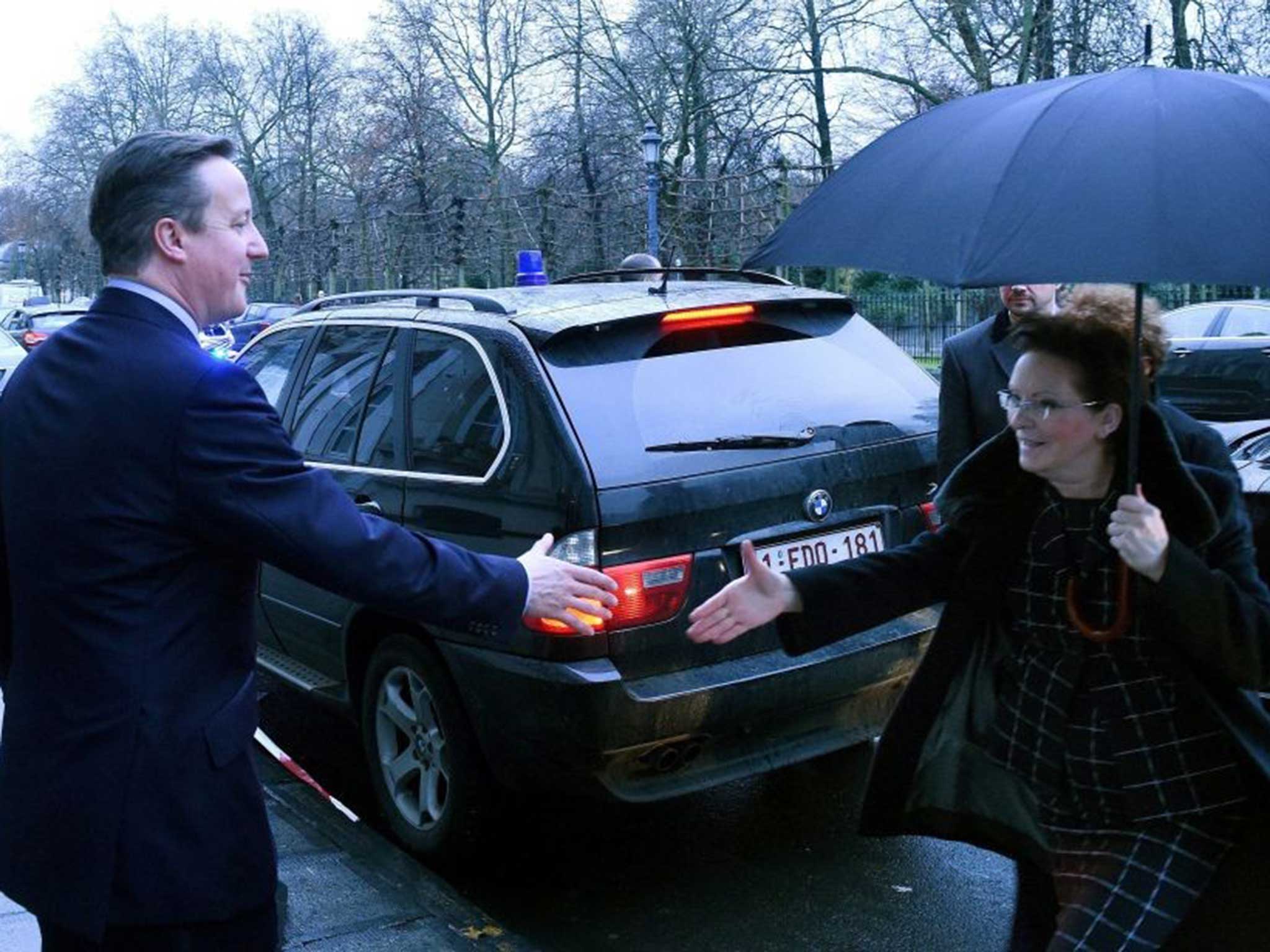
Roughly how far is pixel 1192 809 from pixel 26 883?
1911mm

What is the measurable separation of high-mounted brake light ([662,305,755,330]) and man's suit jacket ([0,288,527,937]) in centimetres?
236

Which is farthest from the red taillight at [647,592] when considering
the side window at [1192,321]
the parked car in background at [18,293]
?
the parked car in background at [18,293]

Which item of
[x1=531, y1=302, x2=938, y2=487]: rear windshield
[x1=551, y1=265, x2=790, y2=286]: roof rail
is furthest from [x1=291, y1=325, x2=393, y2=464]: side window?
[x1=531, y1=302, x2=938, y2=487]: rear windshield

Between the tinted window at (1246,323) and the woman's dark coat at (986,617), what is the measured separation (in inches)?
456

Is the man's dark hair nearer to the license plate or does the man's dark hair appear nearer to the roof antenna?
the license plate

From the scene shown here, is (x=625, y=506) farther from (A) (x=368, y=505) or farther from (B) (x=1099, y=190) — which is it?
(B) (x=1099, y=190)

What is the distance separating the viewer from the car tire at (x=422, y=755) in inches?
171

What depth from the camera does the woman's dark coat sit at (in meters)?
2.31

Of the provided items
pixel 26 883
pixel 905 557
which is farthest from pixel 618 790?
pixel 26 883

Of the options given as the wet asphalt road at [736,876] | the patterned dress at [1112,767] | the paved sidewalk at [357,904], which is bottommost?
the wet asphalt road at [736,876]

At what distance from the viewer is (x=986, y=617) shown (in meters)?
2.65

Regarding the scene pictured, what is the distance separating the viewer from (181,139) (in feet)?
7.52

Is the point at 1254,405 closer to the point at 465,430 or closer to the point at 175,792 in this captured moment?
the point at 465,430

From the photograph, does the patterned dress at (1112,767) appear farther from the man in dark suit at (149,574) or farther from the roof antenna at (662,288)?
the roof antenna at (662,288)
